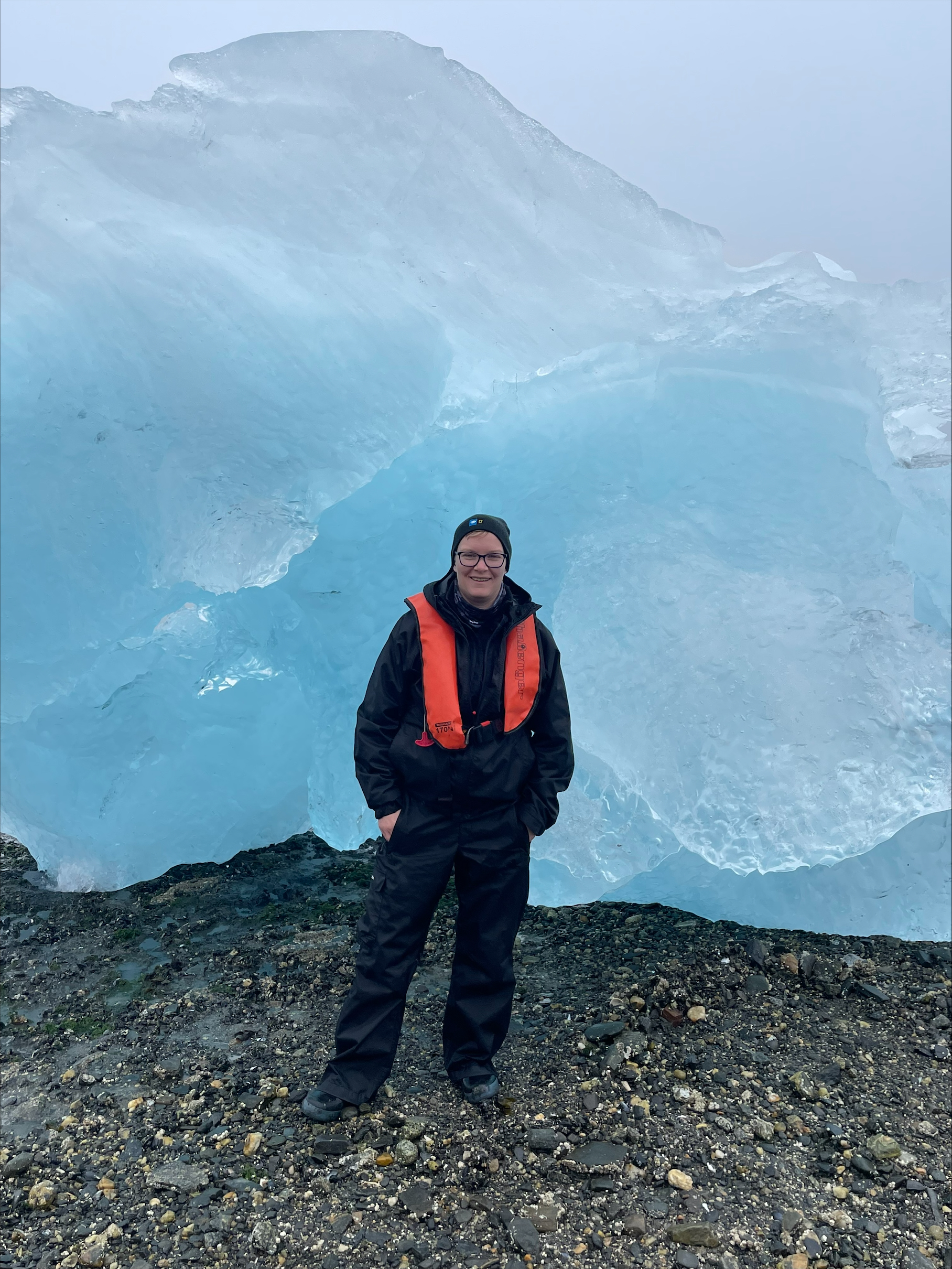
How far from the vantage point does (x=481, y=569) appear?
8.87 feet

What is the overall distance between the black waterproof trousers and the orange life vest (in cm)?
27

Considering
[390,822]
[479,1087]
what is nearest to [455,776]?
[390,822]

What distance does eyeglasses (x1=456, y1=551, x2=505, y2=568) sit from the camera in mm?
2695

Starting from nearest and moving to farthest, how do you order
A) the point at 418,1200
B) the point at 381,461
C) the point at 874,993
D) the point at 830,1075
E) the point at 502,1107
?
the point at 418,1200 → the point at 502,1107 → the point at 830,1075 → the point at 874,993 → the point at 381,461

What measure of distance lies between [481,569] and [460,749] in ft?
1.83

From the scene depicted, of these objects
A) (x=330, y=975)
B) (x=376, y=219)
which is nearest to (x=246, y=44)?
(x=376, y=219)

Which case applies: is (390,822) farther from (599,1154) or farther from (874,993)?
(874,993)

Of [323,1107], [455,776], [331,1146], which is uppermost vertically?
[455,776]

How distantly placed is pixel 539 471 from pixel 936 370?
1777 mm

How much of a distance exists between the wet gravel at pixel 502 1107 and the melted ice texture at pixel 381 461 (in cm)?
48

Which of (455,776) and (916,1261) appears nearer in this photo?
(916,1261)

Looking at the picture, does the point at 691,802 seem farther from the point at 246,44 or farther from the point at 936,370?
the point at 246,44

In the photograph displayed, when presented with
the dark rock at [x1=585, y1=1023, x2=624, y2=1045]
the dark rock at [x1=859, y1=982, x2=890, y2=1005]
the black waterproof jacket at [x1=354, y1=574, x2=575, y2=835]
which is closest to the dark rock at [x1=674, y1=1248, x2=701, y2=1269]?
the dark rock at [x1=585, y1=1023, x2=624, y2=1045]

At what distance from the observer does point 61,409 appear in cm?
400
